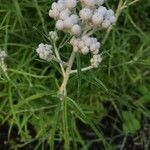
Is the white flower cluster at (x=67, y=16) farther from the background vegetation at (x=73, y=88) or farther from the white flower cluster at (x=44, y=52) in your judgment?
the background vegetation at (x=73, y=88)

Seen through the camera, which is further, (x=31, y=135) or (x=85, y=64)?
(x=31, y=135)

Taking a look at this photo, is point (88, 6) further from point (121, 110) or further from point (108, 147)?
point (121, 110)

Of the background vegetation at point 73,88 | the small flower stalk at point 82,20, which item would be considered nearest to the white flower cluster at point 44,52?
the small flower stalk at point 82,20

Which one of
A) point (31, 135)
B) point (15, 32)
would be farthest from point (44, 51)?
point (31, 135)

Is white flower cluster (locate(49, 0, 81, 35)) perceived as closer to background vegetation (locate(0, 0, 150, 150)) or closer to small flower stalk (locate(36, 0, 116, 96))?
small flower stalk (locate(36, 0, 116, 96))

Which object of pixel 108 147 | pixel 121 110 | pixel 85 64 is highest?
pixel 85 64

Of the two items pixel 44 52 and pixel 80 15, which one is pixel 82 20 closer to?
pixel 80 15
